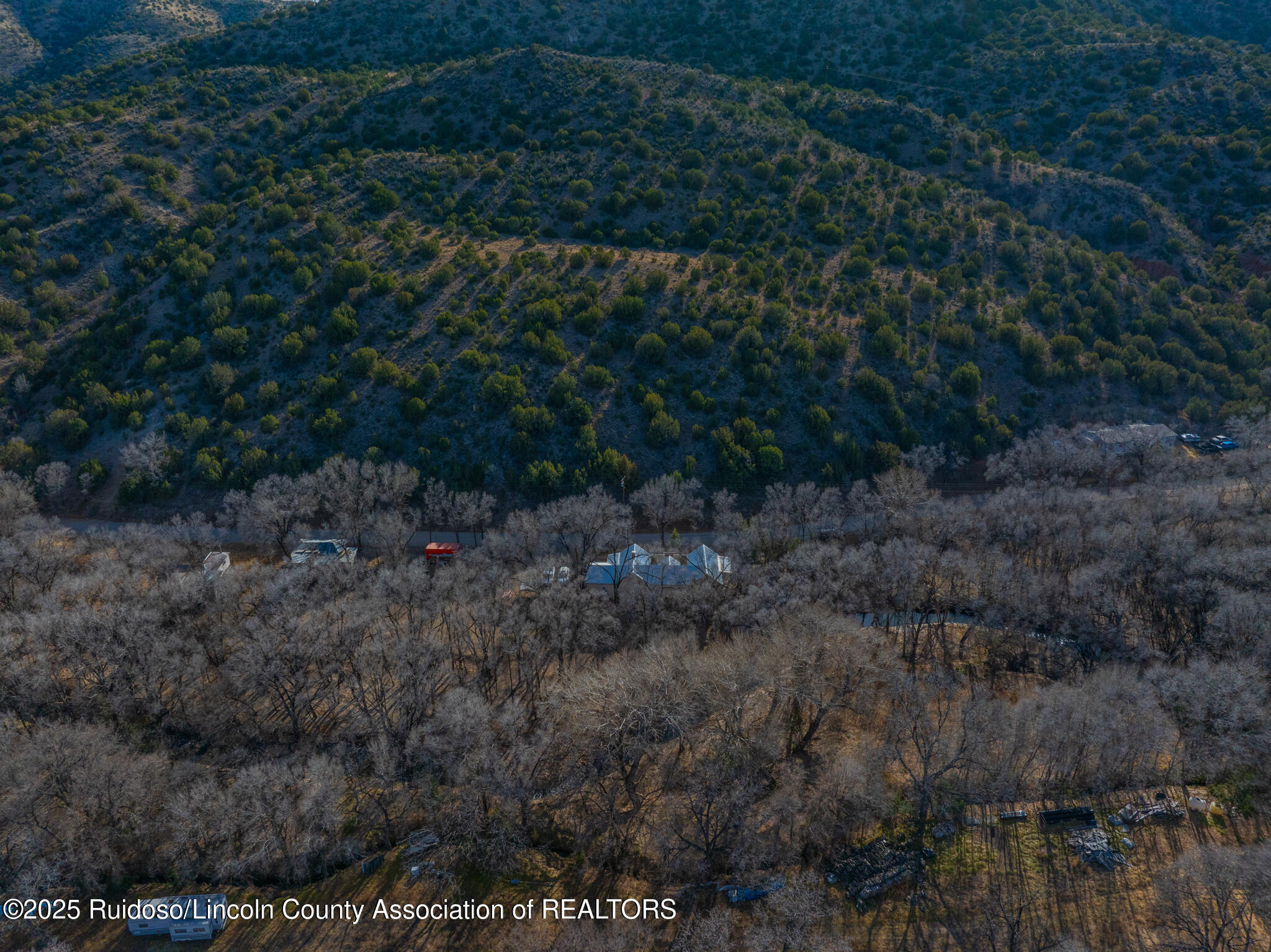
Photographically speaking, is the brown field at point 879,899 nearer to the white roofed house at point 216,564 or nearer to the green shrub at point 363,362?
the white roofed house at point 216,564

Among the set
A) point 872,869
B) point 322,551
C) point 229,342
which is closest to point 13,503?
point 229,342

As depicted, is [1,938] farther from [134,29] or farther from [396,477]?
[134,29]

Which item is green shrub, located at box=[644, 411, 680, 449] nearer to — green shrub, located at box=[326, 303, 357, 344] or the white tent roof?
the white tent roof

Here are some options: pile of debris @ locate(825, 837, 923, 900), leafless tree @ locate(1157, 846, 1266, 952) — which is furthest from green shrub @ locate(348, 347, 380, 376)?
leafless tree @ locate(1157, 846, 1266, 952)

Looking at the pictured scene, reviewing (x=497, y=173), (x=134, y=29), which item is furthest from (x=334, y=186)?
(x=134, y=29)

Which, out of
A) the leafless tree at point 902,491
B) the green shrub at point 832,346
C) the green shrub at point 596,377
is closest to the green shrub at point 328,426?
the green shrub at point 596,377

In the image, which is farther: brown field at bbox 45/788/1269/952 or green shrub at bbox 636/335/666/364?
green shrub at bbox 636/335/666/364
